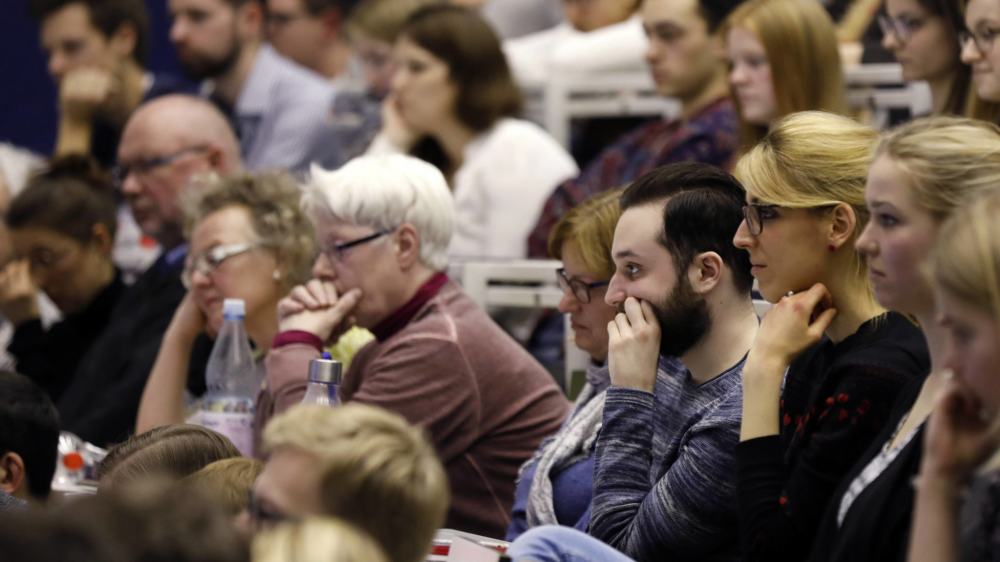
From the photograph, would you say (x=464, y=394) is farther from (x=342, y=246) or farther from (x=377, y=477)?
(x=377, y=477)

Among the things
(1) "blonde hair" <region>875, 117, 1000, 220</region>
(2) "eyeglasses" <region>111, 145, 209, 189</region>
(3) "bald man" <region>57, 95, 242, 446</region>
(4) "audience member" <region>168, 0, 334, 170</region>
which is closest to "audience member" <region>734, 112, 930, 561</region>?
(1) "blonde hair" <region>875, 117, 1000, 220</region>

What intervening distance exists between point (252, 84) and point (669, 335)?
4242 mm

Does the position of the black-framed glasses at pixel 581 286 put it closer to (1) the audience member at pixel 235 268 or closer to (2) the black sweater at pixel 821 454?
(2) the black sweater at pixel 821 454

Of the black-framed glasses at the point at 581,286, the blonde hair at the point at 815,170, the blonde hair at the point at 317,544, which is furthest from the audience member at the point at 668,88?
the blonde hair at the point at 317,544

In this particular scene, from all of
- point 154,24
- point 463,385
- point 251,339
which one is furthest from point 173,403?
point 154,24

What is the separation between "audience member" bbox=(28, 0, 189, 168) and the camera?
6793mm

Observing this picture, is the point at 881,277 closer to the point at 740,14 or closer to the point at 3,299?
the point at 740,14

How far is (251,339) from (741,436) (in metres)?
2.09

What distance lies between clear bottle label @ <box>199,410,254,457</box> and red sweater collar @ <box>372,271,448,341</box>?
0.44m

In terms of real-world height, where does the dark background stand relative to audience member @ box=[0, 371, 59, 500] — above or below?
below

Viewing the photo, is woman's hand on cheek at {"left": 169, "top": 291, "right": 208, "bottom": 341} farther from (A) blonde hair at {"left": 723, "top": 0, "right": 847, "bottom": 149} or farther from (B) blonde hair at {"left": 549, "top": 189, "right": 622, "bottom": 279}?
(A) blonde hair at {"left": 723, "top": 0, "right": 847, "bottom": 149}

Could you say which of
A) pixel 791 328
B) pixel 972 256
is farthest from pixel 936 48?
pixel 972 256

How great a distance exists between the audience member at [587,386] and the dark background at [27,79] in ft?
20.5

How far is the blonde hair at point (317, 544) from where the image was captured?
1791 millimetres
